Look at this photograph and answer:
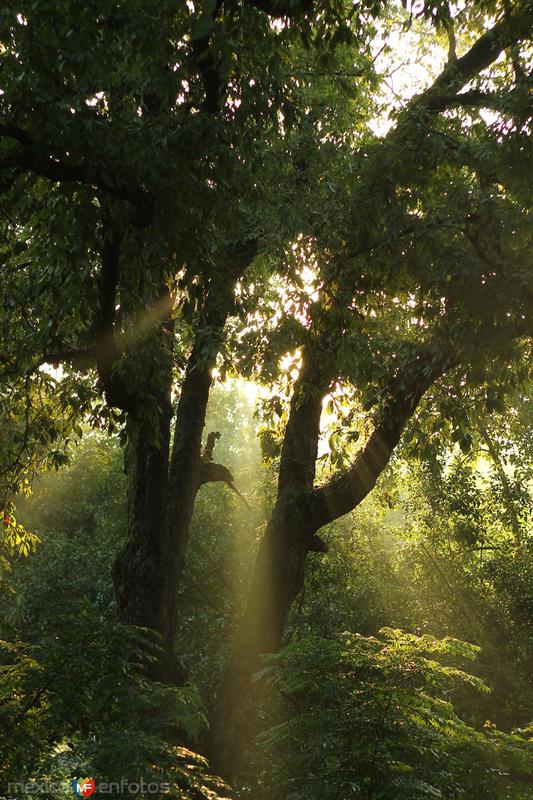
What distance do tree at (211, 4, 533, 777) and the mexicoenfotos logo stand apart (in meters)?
3.49

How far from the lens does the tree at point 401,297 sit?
671cm

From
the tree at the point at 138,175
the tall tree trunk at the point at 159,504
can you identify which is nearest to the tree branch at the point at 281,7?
the tree at the point at 138,175

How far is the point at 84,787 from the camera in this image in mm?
4070

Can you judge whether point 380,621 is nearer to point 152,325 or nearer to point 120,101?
point 152,325

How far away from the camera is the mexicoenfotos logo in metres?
3.91

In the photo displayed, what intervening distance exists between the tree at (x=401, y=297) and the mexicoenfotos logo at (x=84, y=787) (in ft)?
11.4

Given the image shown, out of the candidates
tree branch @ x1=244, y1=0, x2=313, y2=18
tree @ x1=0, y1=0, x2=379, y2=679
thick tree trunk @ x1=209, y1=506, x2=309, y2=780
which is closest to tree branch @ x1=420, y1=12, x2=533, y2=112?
tree @ x1=0, y1=0, x2=379, y2=679

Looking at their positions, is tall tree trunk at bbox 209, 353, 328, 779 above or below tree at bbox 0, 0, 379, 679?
below

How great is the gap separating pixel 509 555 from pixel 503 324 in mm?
10964

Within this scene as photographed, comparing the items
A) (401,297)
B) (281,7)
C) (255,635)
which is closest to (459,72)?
(401,297)

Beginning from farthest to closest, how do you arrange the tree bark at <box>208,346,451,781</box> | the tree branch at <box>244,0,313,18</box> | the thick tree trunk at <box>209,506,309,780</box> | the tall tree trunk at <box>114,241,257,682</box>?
1. the tree bark at <box>208,346,451,781</box>
2. the thick tree trunk at <box>209,506,309,780</box>
3. the tall tree trunk at <box>114,241,257,682</box>
4. the tree branch at <box>244,0,313,18</box>

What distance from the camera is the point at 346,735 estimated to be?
489 centimetres

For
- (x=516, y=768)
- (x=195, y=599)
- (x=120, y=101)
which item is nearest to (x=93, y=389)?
(x=120, y=101)

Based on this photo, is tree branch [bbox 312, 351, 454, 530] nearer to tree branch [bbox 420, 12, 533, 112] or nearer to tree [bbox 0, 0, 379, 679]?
tree [bbox 0, 0, 379, 679]
